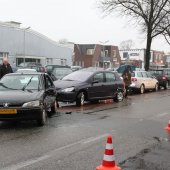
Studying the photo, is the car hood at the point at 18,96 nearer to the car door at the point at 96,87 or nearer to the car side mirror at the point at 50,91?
the car side mirror at the point at 50,91

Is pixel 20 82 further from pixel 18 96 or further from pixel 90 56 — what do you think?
pixel 90 56

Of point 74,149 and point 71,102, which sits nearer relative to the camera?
point 74,149

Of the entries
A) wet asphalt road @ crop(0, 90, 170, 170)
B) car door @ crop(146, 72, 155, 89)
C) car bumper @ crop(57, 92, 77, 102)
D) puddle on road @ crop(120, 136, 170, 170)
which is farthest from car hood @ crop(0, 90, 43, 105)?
car door @ crop(146, 72, 155, 89)

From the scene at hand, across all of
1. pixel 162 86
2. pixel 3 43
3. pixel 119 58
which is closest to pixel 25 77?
pixel 162 86

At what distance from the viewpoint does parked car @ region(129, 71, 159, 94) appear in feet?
88.1

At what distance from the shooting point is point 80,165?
272 inches

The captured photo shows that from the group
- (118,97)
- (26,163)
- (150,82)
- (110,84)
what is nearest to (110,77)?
(110,84)

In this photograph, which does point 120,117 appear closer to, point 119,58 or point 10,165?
point 10,165

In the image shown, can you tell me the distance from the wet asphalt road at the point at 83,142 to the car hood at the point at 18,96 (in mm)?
722

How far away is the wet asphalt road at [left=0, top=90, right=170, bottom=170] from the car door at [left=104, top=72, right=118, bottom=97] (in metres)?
4.72

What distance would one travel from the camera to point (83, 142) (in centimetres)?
898

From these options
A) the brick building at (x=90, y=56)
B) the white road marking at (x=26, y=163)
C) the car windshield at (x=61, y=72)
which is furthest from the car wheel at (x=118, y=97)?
the brick building at (x=90, y=56)

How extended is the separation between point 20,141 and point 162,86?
25853 millimetres

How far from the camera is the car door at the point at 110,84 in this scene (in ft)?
61.3
